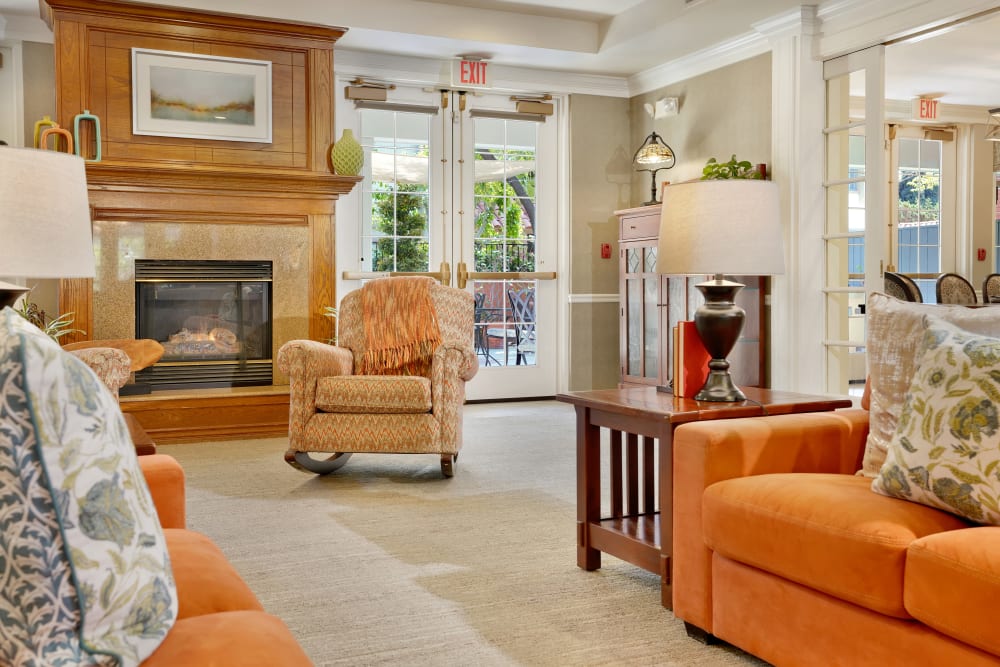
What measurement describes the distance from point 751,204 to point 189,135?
4000mm

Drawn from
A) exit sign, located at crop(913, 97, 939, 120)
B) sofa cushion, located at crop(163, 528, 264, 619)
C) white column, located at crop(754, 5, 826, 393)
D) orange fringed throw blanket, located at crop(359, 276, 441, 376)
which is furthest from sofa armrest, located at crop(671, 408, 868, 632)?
exit sign, located at crop(913, 97, 939, 120)

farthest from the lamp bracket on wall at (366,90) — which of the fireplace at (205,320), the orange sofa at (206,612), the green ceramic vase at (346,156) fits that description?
the orange sofa at (206,612)

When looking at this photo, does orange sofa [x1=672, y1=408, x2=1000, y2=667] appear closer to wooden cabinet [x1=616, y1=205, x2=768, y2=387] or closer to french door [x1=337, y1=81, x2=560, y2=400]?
wooden cabinet [x1=616, y1=205, x2=768, y2=387]

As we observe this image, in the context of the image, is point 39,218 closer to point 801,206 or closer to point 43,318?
point 43,318

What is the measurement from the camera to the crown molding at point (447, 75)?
21.4 ft

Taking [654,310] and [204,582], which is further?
[654,310]

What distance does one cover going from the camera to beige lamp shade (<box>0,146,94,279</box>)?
5.73 ft

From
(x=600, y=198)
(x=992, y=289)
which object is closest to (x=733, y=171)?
(x=600, y=198)

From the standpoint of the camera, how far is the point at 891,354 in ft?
7.30

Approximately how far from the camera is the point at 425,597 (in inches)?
104

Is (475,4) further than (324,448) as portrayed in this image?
Yes

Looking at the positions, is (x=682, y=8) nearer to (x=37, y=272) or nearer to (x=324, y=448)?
(x=324, y=448)

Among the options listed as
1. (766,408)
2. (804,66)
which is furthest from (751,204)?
(804,66)

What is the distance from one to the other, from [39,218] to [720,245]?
176 centimetres
